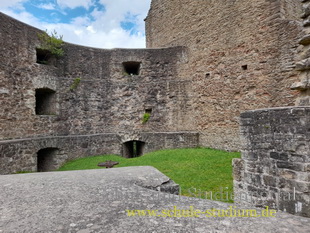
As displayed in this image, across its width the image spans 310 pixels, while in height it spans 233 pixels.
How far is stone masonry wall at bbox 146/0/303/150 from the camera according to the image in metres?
7.48

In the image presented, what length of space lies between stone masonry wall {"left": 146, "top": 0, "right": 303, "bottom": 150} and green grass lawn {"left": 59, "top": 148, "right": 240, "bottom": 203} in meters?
1.77

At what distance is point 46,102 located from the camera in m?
10.1

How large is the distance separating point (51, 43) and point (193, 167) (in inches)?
327

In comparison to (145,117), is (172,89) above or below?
above

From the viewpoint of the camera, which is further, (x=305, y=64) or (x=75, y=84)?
(x=75, y=84)

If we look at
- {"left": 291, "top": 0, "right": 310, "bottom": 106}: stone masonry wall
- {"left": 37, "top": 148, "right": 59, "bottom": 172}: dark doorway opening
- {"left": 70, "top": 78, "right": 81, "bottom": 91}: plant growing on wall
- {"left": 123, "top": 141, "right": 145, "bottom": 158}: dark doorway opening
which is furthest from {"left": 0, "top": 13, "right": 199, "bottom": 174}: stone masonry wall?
{"left": 291, "top": 0, "right": 310, "bottom": 106}: stone masonry wall

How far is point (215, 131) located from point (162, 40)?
23.6 ft

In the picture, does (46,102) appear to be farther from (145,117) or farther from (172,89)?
(172,89)

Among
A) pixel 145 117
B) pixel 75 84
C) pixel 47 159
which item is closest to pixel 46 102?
pixel 75 84

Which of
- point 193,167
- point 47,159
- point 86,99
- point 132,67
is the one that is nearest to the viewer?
point 193,167

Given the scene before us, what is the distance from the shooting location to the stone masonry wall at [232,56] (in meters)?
7.48

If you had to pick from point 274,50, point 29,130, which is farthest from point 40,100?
point 274,50

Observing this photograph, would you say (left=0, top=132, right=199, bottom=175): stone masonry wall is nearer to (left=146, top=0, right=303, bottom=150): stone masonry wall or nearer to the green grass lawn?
the green grass lawn

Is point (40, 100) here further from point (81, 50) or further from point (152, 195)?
point (152, 195)
